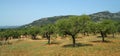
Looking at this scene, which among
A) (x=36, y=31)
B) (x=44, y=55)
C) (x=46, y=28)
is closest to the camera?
(x=44, y=55)

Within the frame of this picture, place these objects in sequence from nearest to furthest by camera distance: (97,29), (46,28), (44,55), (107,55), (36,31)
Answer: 1. (107,55)
2. (44,55)
3. (97,29)
4. (46,28)
5. (36,31)

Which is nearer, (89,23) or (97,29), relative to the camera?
(89,23)

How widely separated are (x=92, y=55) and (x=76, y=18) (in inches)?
921

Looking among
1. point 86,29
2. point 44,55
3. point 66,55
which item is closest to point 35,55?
point 44,55

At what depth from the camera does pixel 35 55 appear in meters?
51.5

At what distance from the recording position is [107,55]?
43.7 metres

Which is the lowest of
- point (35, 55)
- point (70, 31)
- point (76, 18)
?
point (35, 55)

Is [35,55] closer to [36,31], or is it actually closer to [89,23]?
[89,23]

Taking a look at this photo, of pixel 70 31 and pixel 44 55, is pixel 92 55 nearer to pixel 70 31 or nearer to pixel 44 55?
pixel 44 55

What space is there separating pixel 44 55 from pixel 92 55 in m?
12.8

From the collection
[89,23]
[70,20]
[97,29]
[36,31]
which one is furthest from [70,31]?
[36,31]

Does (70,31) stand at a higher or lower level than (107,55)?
higher

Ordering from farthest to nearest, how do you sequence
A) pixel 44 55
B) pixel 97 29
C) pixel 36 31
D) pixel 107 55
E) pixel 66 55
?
pixel 36 31 < pixel 97 29 < pixel 44 55 < pixel 66 55 < pixel 107 55

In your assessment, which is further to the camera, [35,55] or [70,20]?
[70,20]
